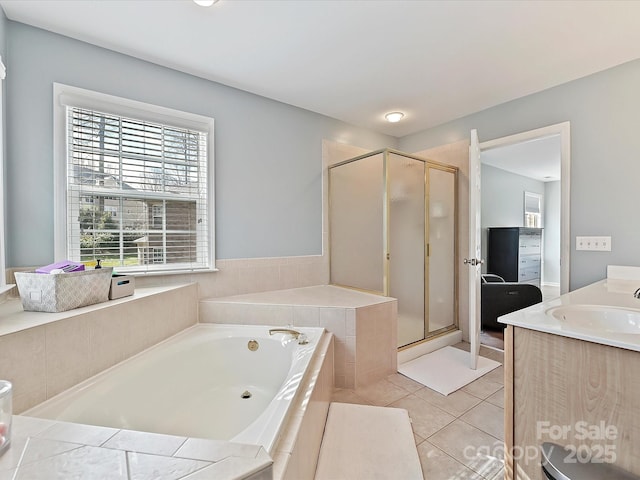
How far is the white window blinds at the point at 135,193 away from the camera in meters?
1.82

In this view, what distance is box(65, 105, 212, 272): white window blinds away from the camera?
182cm

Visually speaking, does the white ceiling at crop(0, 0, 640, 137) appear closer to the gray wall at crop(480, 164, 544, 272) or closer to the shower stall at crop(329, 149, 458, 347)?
the shower stall at crop(329, 149, 458, 347)

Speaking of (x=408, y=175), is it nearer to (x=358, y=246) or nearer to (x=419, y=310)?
(x=358, y=246)

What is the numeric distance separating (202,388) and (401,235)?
201 centimetres

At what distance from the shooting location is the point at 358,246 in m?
2.79

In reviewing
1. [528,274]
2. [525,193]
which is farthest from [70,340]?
[525,193]

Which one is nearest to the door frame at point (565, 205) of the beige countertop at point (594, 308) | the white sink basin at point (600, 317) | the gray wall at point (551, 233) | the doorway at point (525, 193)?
the beige countertop at point (594, 308)

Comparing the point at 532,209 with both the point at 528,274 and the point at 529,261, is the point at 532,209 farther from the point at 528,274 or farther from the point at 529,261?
the point at 528,274

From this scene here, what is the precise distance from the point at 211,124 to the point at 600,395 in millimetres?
2682

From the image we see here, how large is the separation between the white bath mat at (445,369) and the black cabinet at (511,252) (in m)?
3.23

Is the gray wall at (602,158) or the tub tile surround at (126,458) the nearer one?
the tub tile surround at (126,458)

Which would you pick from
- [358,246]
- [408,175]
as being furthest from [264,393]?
[408,175]

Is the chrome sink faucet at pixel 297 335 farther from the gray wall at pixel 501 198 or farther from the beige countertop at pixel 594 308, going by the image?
the gray wall at pixel 501 198

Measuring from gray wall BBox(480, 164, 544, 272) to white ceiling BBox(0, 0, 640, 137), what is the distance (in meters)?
3.12
